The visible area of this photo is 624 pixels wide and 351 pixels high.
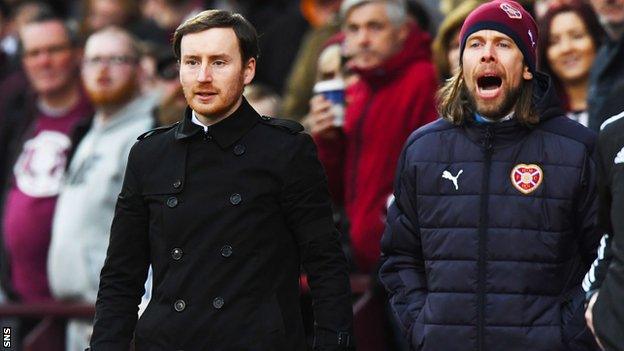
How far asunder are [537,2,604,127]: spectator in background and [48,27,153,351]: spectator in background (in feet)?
9.47

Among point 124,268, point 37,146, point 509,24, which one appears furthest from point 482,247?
point 37,146

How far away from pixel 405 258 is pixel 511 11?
1.14 metres

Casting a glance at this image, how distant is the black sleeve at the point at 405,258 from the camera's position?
6793 millimetres

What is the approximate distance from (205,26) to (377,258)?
9.55 ft

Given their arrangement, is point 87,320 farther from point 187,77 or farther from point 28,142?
point 187,77

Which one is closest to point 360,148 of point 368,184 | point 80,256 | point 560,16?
point 368,184

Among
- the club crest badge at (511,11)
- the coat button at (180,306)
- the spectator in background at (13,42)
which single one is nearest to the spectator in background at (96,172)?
the spectator in background at (13,42)

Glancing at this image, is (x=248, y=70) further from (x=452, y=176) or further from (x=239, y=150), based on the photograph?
(x=452, y=176)

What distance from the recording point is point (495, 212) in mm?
6590

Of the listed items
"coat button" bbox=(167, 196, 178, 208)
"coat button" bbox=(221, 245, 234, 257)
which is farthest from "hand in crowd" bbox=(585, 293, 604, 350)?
"coat button" bbox=(167, 196, 178, 208)

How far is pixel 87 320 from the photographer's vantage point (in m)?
10.6

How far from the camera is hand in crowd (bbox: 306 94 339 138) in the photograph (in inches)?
359

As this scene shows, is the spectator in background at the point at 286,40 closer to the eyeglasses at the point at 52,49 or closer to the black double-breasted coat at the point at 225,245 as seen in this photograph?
the eyeglasses at the point at 52,49

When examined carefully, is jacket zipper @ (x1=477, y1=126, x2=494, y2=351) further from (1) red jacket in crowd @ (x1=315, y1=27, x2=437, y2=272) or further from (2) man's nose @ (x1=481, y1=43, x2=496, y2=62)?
(1) red jacket in crowd @ (x1=315, y1=27, x2=437, y2=272)
